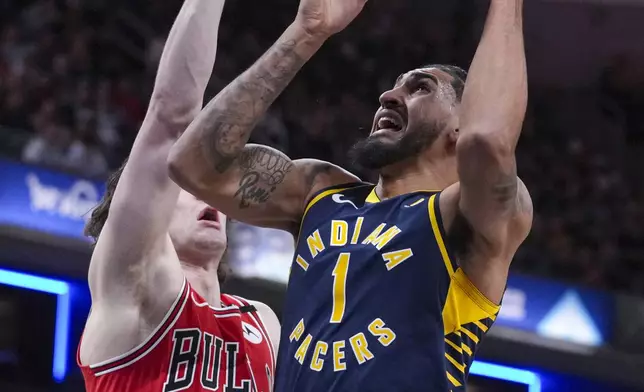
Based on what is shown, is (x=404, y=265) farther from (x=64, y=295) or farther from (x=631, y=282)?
(x=631, y=282)

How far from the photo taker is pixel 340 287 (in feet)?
7.04

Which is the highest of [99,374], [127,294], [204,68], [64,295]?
[204,68]

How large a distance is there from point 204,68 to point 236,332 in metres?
0.76

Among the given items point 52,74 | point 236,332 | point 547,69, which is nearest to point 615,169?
point 547,69

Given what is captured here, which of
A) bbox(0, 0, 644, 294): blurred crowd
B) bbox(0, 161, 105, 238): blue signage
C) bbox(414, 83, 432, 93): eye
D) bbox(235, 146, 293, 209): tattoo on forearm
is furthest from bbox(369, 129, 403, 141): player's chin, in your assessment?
bbox(0, 0, 644, 294): blurred crowd

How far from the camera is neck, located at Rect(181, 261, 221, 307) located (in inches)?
115

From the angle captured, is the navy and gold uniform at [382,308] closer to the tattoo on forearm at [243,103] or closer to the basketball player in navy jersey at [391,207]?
the basketball player in navy jersey at [391,207]

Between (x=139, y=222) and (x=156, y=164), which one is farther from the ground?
(x=156, y=164)

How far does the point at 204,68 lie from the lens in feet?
8.46

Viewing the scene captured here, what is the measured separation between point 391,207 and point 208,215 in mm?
892

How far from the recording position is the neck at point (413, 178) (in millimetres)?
2381

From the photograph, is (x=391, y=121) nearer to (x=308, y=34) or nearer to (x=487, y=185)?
(x=308, y=34)

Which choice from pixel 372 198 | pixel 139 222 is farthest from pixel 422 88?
pixel 139 222

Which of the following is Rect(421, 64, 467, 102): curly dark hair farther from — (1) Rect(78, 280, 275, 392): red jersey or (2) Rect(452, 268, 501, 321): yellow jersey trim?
(1) Rect(78, 280, 275, 392): red jersey
